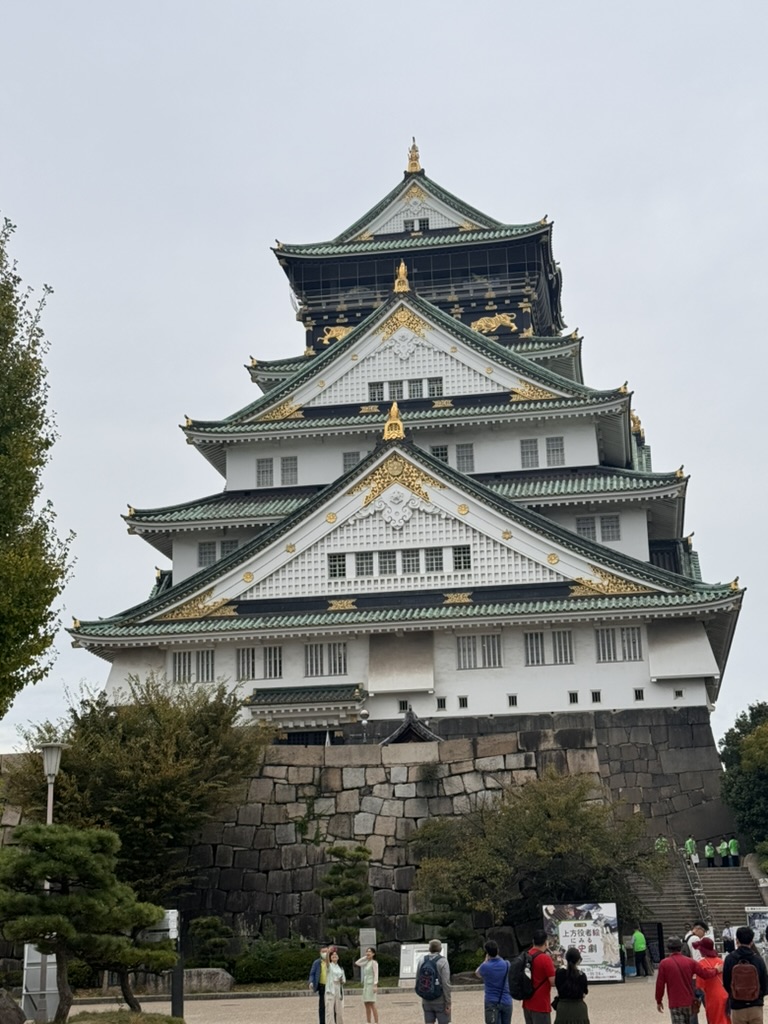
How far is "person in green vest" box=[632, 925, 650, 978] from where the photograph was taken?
93.1 ft

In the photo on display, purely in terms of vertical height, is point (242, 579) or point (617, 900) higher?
point (242, 579)

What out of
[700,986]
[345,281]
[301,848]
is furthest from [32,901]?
[345,281]

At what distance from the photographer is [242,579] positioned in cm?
4425

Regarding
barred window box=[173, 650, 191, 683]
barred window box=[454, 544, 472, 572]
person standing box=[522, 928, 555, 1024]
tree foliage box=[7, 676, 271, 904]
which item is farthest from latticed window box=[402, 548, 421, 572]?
person standing box=[522, 928, 555, 1024]

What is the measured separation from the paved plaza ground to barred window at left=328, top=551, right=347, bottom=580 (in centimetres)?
1783

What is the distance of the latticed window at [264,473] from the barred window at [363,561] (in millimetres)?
7386

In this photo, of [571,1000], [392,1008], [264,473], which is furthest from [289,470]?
[571,1000]

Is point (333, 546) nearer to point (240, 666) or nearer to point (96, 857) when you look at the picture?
point (240, 666)

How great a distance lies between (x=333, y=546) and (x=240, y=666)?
4.41 meters

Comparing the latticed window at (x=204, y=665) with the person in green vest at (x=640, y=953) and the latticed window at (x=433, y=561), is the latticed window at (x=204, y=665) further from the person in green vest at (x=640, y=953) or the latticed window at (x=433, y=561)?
the person in green vest at (x=640, y=953)

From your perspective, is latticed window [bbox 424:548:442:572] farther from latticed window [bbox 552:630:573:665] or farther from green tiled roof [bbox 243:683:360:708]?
green tiled roof [bbox 243:683:360:708]

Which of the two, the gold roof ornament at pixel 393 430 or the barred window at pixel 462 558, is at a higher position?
the gold roof ornament at pixel 393 430

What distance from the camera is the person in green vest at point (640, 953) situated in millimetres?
28375

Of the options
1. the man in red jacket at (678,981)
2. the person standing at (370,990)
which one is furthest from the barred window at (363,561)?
the man in red jacket at (678,981)
